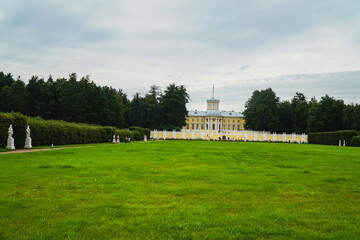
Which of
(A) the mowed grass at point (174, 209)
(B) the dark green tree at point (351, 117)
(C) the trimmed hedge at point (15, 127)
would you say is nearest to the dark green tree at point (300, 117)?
(B) the dark green tree at point (351, 117)

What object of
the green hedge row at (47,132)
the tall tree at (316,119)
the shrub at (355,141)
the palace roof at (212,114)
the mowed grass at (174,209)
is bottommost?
the shrub at (355,141)

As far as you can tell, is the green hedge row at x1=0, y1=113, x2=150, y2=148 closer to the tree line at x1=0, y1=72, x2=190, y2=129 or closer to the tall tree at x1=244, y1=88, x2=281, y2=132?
the tree line at x1=0, y1=72, x2=190, y2=129

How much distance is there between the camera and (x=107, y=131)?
3972 cm

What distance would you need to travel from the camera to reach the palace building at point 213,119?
4222 inches

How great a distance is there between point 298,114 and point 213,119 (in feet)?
116

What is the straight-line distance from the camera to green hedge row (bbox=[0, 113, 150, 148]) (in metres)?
19.7

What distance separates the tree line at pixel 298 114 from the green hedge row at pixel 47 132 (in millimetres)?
44641

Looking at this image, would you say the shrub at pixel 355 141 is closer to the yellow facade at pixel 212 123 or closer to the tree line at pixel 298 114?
the tree line at pixel 298 114

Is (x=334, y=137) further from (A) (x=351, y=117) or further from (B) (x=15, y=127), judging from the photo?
(B) (x=15, y=127)

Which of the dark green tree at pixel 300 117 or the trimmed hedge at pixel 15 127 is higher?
the dark green tree at pixel 300 117

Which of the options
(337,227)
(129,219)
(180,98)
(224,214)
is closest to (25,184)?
(129,219)

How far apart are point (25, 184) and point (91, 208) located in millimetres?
2676

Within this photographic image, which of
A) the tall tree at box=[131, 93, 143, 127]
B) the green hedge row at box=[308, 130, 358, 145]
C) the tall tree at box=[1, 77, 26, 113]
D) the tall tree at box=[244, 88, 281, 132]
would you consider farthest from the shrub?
the tall tree at box=[1, 77, 26, 113]

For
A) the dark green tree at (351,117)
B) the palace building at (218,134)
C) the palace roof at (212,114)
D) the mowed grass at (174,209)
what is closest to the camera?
the mowed grass at (174,209)
